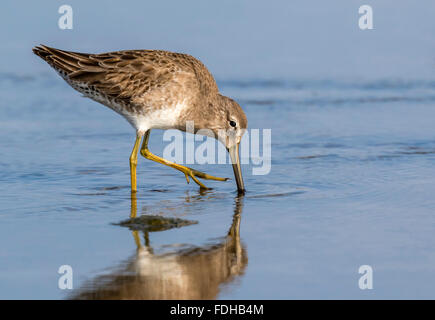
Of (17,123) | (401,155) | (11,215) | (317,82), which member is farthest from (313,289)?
(317,82)

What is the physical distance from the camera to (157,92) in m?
8.79

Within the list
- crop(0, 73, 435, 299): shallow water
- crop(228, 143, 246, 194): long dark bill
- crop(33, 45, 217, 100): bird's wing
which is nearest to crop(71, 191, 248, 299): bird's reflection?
crop(0, 73, 435, 299): shallow water

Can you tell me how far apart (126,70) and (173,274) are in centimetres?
418

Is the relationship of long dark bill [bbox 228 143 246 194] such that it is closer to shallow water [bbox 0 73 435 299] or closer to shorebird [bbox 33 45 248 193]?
shorebird [bbox 33 45 248 193]

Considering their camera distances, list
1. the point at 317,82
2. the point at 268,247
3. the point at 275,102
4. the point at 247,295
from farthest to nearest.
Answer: the point at 317,82 → the point at 275,102 → the point at 268,247 → the point at 247,295

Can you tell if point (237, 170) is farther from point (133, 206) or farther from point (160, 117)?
point (133, 206)

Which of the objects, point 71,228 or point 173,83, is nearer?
point 71,228

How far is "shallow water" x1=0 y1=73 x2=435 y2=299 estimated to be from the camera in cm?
527

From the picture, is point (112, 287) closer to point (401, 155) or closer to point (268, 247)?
point (268, 247)

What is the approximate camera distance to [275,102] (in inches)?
623

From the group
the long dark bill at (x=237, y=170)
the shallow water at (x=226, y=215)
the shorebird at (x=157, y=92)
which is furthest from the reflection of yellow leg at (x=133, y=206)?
the long dark bill at (x=237, y=170)

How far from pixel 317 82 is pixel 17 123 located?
857 centimetres

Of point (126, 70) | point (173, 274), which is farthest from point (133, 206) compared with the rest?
point (173, 274)

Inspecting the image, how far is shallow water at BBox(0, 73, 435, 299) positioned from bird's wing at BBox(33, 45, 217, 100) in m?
1.18
